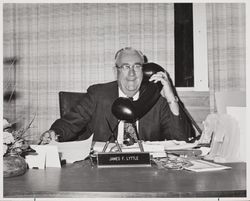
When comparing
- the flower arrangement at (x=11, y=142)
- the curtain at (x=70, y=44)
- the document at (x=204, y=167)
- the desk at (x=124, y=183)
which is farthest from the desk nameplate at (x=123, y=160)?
the curtain at (x=70, y=44)

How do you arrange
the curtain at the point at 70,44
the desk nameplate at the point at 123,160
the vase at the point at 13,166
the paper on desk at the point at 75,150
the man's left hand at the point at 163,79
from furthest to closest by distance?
the curtain at the point at 70,44
the man's left hand at the point at 163,79
the paper on desk at the point at 75,150
the desk nameplate at the point at 123,160
the vase at the point at 13,166

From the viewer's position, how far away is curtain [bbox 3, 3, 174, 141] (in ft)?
8.54

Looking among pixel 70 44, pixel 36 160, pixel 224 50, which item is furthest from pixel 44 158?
pixel 224 50

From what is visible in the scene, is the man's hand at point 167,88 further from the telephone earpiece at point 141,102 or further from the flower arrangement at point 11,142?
the flower arrangement at point 11,142

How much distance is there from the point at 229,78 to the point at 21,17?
1816mm

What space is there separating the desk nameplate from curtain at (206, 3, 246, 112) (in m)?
1.66

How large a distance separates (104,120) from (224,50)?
3.98 ft

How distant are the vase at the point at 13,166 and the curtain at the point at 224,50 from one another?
193 cm

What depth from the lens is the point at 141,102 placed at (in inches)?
61.9

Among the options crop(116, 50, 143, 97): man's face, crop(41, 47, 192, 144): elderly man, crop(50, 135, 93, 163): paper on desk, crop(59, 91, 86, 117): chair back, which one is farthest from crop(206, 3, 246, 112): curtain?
crop(50, 135, 93, 163): paper on desk

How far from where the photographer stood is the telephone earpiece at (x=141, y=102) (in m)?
1.24

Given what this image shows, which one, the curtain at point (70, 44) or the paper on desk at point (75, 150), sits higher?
the curtain at point (70, 44)

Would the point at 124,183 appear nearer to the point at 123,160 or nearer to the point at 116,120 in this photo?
the point at 123,160

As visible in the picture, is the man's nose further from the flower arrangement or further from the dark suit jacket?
the flower arrangement
